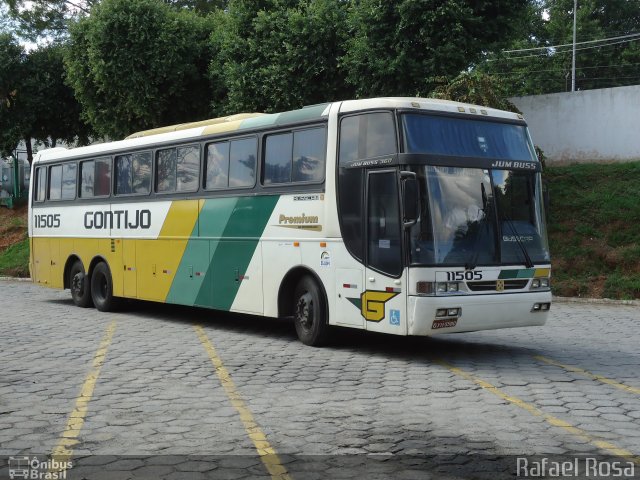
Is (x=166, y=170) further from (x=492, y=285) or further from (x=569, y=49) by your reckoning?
(x=569, y=49)

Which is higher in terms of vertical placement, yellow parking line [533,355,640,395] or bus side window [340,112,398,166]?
bus side window [340,112,398,166]

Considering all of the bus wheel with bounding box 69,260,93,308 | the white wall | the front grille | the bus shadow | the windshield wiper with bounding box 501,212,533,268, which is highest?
the white wall

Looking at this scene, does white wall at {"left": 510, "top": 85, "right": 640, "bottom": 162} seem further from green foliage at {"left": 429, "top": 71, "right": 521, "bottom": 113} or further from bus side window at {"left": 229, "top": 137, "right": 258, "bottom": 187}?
bus side window at {"left": 229, "top": 137, "right": 258, "bottom": 187}

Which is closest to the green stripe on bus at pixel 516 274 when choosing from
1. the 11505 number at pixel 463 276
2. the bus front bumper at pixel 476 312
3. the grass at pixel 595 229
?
the bus front bumper at pixel 476 312

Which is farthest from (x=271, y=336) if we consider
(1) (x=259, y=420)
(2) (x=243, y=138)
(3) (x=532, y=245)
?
(1) (x=259, y=420)

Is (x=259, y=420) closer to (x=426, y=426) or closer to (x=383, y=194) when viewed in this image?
(x=426, y=426)

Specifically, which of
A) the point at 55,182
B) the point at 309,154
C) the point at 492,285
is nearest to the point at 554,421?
the point at 492,285

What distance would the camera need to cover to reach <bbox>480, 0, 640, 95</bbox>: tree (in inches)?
2210

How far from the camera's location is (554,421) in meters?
7.52

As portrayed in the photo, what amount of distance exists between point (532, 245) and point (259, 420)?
5.34 m

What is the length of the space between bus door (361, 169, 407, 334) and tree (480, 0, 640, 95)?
1859 inches

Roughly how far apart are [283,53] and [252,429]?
1996 centimetres

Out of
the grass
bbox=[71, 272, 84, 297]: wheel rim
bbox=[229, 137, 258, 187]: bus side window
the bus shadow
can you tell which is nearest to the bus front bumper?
the bus shadow

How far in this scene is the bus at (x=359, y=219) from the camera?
10.7 metres
